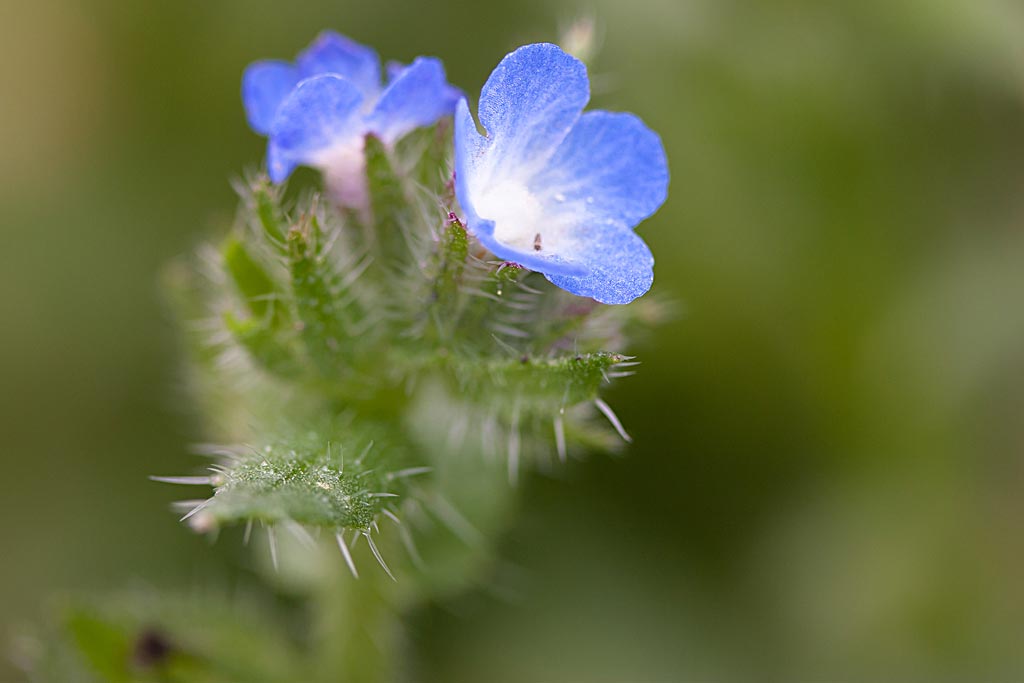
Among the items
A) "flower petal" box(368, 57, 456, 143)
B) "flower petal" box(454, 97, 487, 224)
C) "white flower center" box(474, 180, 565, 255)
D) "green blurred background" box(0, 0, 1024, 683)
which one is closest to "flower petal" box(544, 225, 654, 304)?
"white flower center" box(474, 180, 565, 255)

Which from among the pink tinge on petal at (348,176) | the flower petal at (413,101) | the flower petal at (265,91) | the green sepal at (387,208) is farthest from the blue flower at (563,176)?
the flower petal at (265,91)

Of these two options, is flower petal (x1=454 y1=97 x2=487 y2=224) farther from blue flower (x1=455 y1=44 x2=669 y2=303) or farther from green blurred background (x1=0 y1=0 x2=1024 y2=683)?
green blurred background (x1=0 y1=0 x2=1024 y2=683)

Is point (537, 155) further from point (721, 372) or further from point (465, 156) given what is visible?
point (721, 372)


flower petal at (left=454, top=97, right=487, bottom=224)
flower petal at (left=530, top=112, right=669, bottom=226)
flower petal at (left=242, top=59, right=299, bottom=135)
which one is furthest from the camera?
flower petal at (left=242, top=59, right=299, bottom=135)

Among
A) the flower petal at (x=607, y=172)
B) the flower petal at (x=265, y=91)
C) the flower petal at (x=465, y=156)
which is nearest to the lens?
the flower petal at (x=465, y=156)

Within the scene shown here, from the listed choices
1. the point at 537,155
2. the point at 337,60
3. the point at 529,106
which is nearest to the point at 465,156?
the point at 529,106

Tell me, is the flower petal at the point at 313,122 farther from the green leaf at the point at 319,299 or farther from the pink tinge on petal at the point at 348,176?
the green leaf at the point at 319,299
